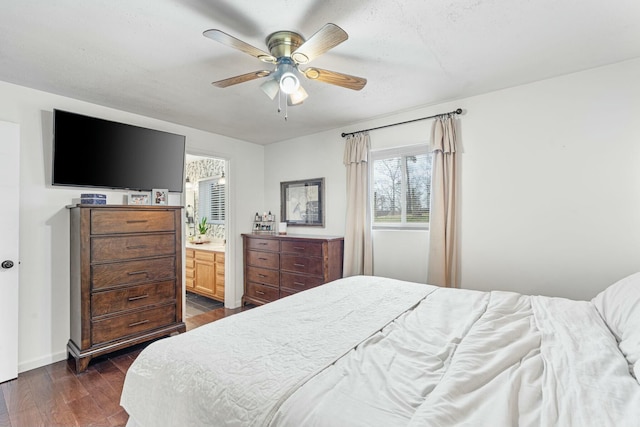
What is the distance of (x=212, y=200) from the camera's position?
5.59 meters

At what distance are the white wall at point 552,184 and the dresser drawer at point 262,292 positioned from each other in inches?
73.9

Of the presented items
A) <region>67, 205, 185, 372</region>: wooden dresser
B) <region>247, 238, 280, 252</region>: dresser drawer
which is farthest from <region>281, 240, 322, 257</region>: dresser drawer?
<region>67, 205, 185, 372</region>: wooden dresser

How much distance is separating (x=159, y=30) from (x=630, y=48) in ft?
10.5

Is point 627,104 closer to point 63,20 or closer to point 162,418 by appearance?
point 162,418

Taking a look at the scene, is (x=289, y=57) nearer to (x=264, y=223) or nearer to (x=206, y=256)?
(x=264, y=223)

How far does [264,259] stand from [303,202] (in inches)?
38.1

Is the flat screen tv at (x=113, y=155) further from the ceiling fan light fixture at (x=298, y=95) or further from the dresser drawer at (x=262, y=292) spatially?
the ceiling fan light fixture at (x=298, y=95)

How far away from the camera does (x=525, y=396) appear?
2.86 ft

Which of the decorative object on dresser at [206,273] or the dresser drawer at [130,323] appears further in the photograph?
the decorative object on dresser at [206,273]

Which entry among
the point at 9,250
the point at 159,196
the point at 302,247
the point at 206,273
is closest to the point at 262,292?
the point at 302,247

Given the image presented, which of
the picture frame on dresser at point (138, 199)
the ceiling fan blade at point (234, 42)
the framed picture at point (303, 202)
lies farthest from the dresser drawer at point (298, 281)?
the ceiling fan blade at point (234, 42)

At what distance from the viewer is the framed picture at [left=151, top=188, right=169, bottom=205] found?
3230 millimetres

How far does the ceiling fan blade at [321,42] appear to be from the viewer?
1465 millimetres

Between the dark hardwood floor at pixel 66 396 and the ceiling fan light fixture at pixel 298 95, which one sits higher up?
the ceiling fan light fixture at pixel 298 95
